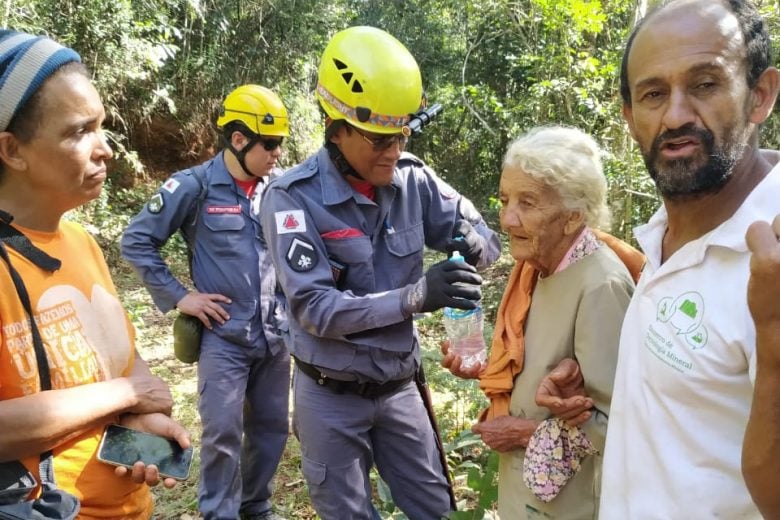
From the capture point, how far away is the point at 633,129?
1.53 metres

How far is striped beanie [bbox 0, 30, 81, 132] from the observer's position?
155 cm

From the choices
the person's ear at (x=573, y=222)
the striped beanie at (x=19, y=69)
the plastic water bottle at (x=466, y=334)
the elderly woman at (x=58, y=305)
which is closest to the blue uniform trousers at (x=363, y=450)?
the plastic water bottle at (x=466, y=334)

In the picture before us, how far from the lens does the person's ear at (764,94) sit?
1351 millimetres

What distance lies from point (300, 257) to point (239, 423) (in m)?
1.54

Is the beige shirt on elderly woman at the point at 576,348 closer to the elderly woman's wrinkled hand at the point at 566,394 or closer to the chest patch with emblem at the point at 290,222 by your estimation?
the elderly woman's wrinkled hand at the point at 566,394

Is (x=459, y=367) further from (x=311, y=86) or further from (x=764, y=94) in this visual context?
(x=311, y=86)

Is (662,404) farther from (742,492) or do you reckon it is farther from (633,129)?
(633,129)

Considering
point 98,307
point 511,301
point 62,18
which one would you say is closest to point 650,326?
point 511,301

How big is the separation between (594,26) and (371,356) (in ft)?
21.2

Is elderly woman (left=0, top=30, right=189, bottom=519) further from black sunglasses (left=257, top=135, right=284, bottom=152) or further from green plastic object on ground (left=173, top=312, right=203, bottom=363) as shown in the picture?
black sunglasses (left=257, top=135, right=284, bottom=152)

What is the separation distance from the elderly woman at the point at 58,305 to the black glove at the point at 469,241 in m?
1.31

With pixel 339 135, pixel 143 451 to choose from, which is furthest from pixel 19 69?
pixel 339 135

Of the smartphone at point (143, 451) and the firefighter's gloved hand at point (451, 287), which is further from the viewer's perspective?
the firefighter's gloved hand at point (451, 287)

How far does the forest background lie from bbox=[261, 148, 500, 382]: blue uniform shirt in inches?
30.1
